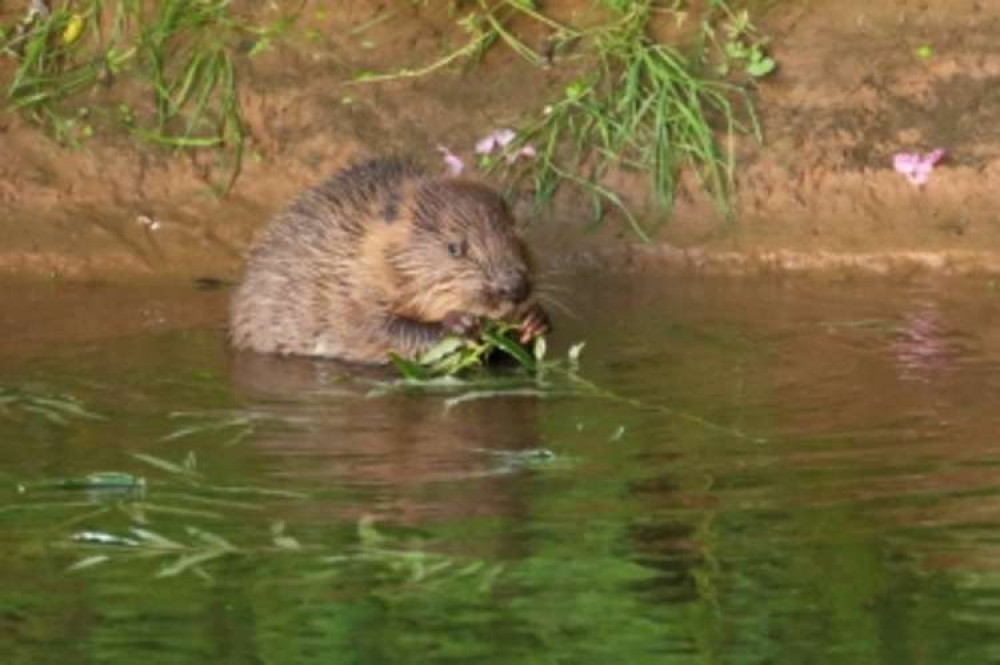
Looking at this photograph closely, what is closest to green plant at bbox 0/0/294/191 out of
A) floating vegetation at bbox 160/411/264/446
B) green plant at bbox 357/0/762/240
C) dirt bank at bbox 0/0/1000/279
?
dirt bank at bbox 0/0/1000/279

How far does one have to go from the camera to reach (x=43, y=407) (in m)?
8.15

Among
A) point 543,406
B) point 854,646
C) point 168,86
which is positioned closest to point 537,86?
point 168,86

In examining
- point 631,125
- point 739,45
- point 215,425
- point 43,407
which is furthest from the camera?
point 739,45

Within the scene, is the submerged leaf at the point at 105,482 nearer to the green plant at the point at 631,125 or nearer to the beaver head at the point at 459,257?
the beaver head at the point at 459,257

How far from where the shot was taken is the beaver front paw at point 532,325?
8750mm

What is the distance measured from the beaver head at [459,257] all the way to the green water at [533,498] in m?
0.31

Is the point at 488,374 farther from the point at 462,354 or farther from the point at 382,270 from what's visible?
the point at 382,270

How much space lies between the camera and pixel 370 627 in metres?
6.14

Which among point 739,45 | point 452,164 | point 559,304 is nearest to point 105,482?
point 559,304

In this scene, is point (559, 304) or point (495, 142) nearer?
point (559, 304)

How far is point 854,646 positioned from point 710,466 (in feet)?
4.64

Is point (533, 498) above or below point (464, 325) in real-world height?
below

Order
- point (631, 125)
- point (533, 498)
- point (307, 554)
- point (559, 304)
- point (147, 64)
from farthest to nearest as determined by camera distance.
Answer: point (147, 64) < point (631, 125) < point (559, 304) < point (533, 498) < point (307, 554)

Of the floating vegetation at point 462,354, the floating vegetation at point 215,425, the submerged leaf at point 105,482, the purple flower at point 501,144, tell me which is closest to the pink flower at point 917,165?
the purple flower at point 501,144
